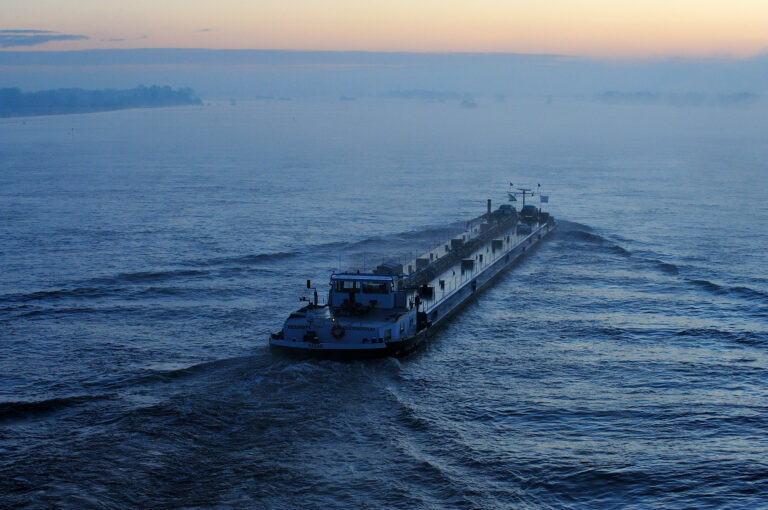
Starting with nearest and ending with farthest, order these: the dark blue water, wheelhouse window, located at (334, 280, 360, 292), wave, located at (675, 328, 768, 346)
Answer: the dark blue water → wave, located at (675, 328, 768, 346) → wheelhouse window, located at (334, 280, 360, 292)

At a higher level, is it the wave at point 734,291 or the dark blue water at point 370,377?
the wave at point 734,291

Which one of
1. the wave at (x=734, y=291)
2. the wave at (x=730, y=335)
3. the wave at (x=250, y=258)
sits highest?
the wave at (x=734, y=291)

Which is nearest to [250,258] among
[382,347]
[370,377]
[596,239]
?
[382,347]

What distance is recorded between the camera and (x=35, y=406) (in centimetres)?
3978

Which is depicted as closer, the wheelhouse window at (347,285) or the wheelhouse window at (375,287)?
the wheelhouse window at (347,285)

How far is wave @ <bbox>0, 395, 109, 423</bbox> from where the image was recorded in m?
39.1

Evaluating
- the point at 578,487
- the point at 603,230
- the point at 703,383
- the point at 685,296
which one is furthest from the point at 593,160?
the point at 578,487

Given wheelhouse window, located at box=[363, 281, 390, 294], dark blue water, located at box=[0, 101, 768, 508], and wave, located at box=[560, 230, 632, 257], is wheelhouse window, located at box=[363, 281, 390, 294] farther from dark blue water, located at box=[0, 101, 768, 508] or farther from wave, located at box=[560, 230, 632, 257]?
wave, located at box=[560, 230, 632, 257]

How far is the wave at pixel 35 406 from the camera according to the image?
39.1 meters

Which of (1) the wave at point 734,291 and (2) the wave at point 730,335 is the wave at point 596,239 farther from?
(2) the wave at point 730,335

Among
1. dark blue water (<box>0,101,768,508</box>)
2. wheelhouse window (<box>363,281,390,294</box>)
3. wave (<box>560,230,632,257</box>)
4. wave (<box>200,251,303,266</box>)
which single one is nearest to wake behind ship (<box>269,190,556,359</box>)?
wheelhouse window (<box>363,281,390,294</box>)

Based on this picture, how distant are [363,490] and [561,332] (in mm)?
25156

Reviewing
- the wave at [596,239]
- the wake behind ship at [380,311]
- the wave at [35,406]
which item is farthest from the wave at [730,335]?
the wave at [35,406]

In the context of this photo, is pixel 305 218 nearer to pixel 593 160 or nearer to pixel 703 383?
pixel 703 383
